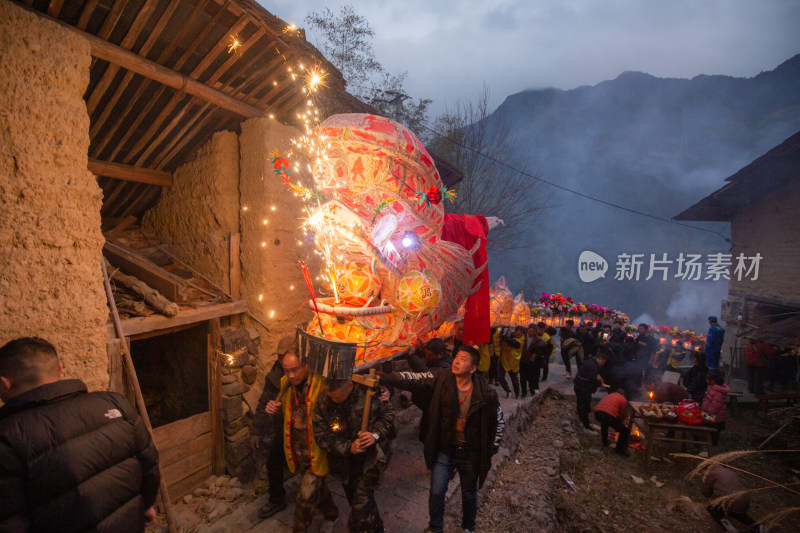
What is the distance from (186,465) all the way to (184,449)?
0.22 metres

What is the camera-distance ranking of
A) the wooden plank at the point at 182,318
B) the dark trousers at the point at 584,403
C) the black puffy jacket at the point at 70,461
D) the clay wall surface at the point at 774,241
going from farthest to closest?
the clay wall surface at the point at 774,241 < the dark trousers at the point at 584,403 < the wooden plank at the point at 182,318 < the black puffy jacket at the point at 70,461

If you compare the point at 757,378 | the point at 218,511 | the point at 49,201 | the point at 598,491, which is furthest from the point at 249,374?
the point at 757,378

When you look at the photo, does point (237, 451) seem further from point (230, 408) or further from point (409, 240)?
point (409, 240)

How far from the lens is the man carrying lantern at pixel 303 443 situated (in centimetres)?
351

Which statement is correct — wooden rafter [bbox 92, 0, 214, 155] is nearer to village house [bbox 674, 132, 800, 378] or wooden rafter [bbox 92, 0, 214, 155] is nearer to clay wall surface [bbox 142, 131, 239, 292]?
clay wall surface [bbox 142, 131, 239, 292]

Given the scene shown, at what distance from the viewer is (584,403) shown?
8070 millimetres

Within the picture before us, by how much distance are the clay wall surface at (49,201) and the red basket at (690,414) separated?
356 inches

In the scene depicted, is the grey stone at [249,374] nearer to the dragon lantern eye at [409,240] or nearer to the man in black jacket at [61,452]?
the man in black jacket at [61,452]

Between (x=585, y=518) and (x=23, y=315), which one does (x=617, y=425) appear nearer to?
(x=585, y=518)

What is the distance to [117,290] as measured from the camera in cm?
408

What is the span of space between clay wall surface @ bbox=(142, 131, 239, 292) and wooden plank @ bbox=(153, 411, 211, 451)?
6.00 feet

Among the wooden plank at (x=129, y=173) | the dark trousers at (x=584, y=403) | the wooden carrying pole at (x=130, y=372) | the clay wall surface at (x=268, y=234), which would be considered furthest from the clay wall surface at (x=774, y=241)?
the wooden plank at (x=129, y=173)

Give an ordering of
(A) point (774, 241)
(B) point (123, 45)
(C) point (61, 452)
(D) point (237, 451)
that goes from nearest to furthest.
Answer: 1. (C) point (61, 452)
2. (B) point (123, 45)
3. (D) point (237, 451)
4. (A) point (774, 241)

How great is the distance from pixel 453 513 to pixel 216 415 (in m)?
3.46
